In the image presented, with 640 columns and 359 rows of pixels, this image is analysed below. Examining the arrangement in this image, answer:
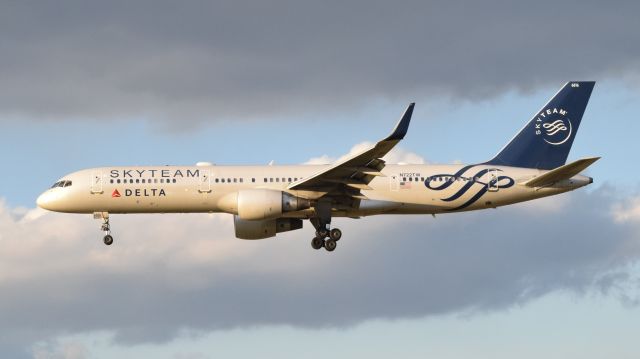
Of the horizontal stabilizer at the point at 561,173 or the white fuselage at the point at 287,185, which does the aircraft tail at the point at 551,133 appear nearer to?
the white fuselage at the point at 287,185

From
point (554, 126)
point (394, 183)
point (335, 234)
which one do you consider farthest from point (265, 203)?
point (554, 126)

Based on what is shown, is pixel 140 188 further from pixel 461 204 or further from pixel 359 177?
pixel 461 204

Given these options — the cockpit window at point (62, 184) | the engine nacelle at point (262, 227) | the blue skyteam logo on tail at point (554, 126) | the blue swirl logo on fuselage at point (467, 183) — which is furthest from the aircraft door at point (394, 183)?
the cockpit window at point (62, 184)

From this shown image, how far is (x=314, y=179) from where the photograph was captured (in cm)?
6494

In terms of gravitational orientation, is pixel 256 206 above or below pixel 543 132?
below

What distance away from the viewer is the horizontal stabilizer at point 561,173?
211ft

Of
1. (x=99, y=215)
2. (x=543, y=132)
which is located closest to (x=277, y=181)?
(x=99, y=215)

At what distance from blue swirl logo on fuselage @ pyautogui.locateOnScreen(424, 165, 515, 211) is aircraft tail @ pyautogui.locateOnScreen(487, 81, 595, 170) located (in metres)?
2.00

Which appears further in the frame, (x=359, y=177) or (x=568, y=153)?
(x=568, y=153)

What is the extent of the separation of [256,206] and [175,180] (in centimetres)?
548

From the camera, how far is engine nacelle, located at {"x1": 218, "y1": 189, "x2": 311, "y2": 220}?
6488 centimetres

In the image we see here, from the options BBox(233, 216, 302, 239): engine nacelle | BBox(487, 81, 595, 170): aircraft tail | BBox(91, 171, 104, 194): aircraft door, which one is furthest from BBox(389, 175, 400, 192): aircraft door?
BBox(91, 171, 104, 194): aircraft door

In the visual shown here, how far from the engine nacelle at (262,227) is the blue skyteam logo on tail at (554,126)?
14.1 meters

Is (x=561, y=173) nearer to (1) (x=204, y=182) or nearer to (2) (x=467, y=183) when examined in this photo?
(2) (x=467, y=183)
